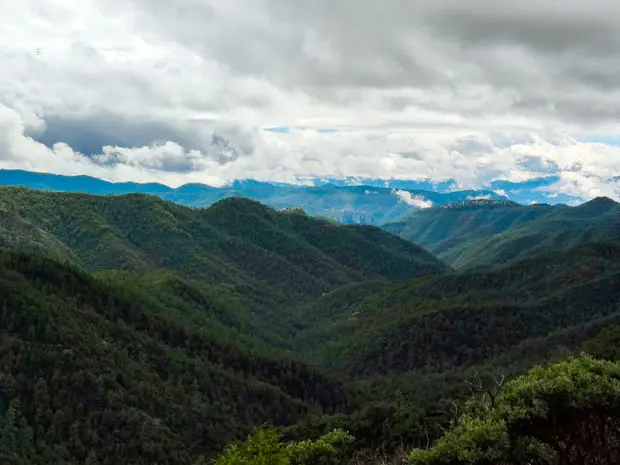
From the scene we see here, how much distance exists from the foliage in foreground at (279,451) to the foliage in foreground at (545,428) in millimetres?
20090

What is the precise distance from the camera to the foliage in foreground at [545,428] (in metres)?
45.6

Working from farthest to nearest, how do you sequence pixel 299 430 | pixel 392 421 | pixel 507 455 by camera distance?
pixel 299 430 < pixel 392 421 < pixel 507 455

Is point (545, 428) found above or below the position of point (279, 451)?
above

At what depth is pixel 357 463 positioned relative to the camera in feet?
248

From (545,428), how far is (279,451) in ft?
105

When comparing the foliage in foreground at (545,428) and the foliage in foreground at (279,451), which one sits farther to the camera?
the foliage in foreground at (279,451)

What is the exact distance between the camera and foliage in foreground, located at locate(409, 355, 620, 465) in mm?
45562

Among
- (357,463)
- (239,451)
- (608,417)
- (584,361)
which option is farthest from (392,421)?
(608,417)

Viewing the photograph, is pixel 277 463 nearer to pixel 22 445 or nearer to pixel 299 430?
pixel 299 430

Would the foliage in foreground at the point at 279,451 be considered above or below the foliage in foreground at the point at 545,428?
below

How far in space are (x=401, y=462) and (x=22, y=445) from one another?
185 m

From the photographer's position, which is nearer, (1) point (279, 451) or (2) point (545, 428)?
(2) point (545, 428)

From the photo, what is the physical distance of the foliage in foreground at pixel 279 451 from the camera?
62.5 meters

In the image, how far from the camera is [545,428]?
161ft
